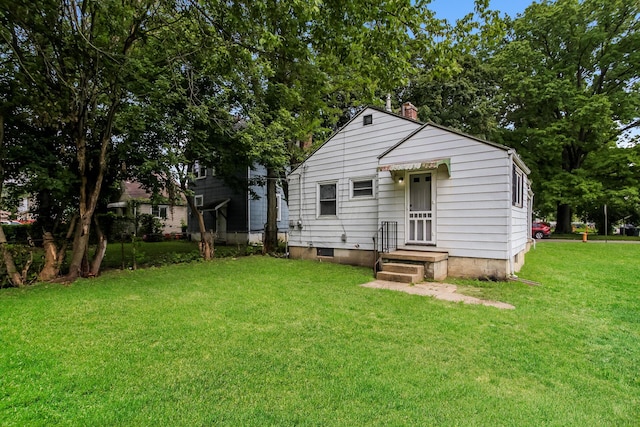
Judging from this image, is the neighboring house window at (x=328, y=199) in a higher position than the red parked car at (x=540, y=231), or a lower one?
higher

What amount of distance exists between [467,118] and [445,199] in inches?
511

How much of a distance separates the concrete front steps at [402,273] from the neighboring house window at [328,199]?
3371mm

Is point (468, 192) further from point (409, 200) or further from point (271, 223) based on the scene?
point (271, 223)

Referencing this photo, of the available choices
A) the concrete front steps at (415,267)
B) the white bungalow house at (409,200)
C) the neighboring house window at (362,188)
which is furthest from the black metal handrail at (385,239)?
the neighboring house window at (362,188)

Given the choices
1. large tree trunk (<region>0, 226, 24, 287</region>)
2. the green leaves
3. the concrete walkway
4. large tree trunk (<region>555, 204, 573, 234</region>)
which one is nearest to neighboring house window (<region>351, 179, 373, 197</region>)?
the concrete walkway

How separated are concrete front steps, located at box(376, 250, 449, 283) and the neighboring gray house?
9.72 meters

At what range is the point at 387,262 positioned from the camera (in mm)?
8555

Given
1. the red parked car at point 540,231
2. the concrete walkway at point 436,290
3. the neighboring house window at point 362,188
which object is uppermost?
the neighboring house window at point 362,188

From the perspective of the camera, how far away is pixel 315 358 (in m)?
3.41

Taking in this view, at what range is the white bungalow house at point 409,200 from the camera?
7.47m

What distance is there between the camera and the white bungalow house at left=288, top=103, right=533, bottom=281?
7.47 metres

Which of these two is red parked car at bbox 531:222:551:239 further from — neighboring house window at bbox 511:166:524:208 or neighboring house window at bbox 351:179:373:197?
neighboring house window at bbox 351:179:373:197

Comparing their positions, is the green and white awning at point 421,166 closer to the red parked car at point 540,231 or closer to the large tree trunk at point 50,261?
the large tree trunk at point 50,261

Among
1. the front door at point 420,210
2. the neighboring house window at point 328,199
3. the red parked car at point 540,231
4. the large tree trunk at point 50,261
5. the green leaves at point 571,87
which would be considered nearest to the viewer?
the large tree trunk at point 50,261
